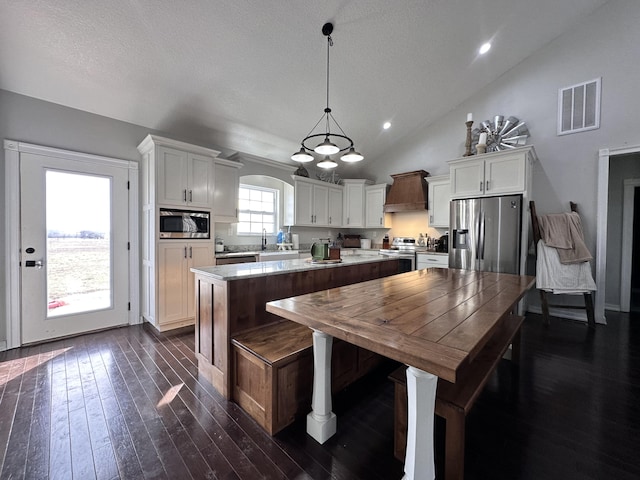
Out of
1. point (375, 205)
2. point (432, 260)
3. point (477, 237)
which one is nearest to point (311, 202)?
point (375, 205)

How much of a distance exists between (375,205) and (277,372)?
4.47 m

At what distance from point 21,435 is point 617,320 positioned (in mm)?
6182

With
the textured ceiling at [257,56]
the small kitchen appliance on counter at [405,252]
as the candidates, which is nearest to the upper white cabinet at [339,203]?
the small kitchen appliance on counter at [405,252]

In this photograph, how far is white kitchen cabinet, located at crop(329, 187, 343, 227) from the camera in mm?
5602

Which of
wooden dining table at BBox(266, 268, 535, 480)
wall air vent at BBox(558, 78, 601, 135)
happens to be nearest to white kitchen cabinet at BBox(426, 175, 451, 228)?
wall air vent at BBox(558, 78, 601, 135)

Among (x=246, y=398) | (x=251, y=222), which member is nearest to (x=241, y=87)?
(x=251, y=222)

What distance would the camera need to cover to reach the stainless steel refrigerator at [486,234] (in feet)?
11.4

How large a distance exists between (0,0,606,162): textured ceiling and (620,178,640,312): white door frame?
2.52 m

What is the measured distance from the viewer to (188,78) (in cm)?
299

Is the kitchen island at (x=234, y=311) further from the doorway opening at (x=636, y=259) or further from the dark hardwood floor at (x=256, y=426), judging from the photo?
the doorway opening at (x=636, y=259)

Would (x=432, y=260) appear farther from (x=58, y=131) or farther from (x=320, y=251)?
(x=58, y=131)

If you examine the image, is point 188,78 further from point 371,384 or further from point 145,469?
point 371,384

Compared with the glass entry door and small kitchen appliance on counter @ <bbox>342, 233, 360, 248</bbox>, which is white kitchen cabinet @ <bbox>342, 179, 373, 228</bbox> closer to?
small kitchen appliance on counter @ <bbox>342, 233, 360, 248</bbox>

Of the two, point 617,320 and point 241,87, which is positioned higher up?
point 241,87
